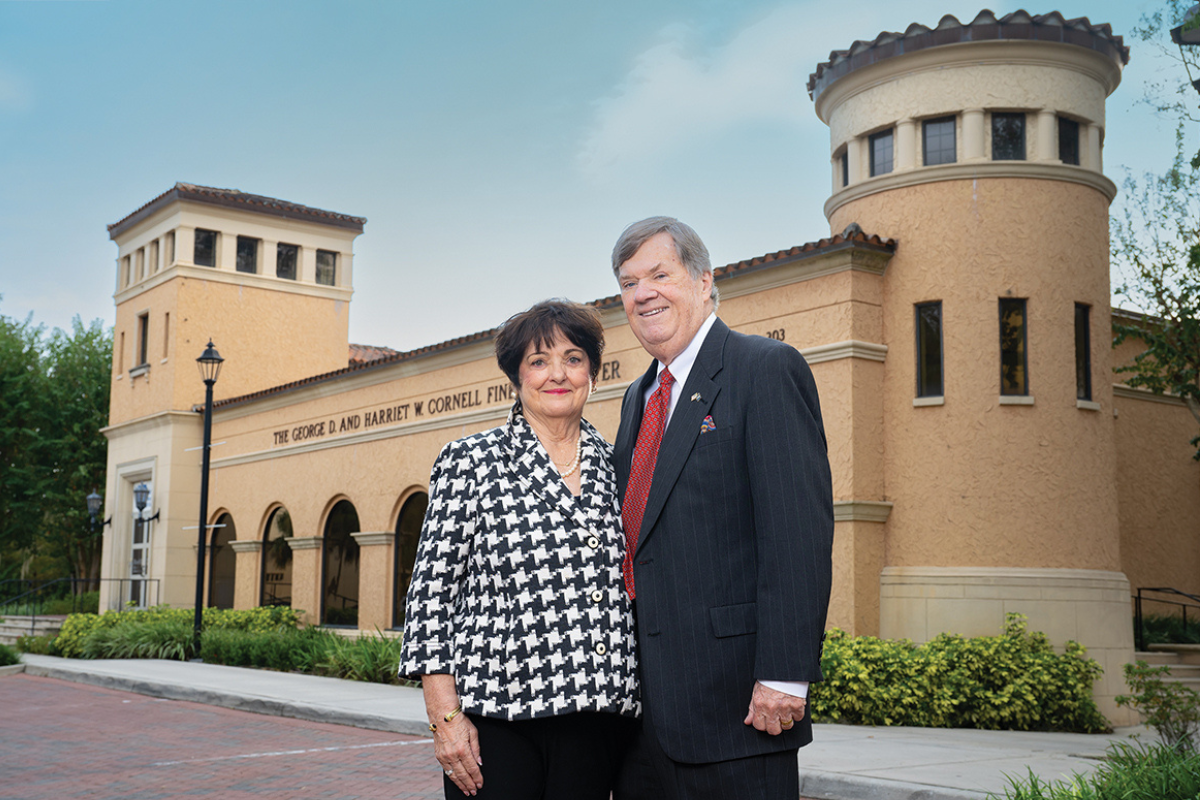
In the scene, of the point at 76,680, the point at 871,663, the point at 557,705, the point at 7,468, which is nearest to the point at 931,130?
the point at 871,663

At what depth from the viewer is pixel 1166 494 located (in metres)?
18.3

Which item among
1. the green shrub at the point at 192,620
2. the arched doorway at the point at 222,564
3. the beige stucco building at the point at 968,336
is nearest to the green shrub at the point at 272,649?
the green shrub at the point at 192,620

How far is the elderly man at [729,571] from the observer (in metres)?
3.08

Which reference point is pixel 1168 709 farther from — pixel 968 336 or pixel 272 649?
pixel 272 649

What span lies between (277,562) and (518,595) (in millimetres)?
22824

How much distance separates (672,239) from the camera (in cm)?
357

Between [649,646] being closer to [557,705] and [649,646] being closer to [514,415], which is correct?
[557,705]

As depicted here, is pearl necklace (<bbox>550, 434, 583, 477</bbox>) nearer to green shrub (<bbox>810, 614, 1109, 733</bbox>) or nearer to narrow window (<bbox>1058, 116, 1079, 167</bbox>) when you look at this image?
green shrub (<bbox>810, 614, 1109, 733</bbox>)

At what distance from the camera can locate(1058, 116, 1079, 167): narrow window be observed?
14.8 m

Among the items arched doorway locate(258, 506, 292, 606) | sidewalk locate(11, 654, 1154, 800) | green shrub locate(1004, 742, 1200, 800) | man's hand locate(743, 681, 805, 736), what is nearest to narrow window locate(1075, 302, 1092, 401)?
sidewalk locate(11, 654, 1154, 800)

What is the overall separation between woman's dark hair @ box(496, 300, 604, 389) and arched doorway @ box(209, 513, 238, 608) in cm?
2460

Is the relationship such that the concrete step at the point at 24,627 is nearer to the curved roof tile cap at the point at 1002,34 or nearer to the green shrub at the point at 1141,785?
the curved roof tile cap at the point at 1002,34

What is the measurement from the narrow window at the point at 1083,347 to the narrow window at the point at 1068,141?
1957mm

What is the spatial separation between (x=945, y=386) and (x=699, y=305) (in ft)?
36.6
